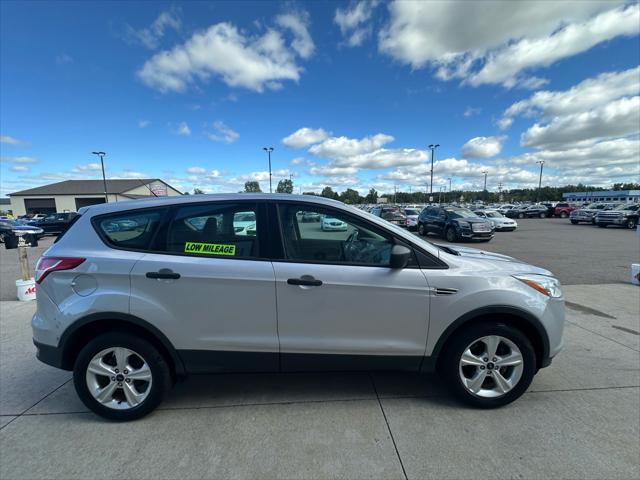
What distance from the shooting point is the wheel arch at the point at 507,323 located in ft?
8.36

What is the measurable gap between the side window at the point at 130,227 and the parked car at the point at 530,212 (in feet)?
149

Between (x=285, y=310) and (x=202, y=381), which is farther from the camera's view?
(x=202, y=381)

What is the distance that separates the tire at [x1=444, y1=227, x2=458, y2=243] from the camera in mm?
15897

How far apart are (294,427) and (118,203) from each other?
95.1 inches

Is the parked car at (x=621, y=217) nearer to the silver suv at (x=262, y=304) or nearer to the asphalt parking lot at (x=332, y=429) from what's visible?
the asphalt parking lot at (x=332, y=429)

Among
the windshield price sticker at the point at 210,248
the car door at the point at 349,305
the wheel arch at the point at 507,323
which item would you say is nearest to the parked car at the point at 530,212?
the wheel arch at the point at 507,323

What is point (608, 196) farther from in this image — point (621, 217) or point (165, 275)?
point (165, 275)

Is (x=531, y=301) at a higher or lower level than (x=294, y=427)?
higher

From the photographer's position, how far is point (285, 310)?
248 centimetres

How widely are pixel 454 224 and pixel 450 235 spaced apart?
706 mm

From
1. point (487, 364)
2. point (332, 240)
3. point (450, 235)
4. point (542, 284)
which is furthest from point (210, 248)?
point (450, 235)

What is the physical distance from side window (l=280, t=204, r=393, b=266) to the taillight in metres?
1.68

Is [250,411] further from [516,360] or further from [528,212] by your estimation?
[528,212]

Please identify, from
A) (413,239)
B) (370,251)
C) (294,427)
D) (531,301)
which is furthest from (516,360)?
(294,427)
